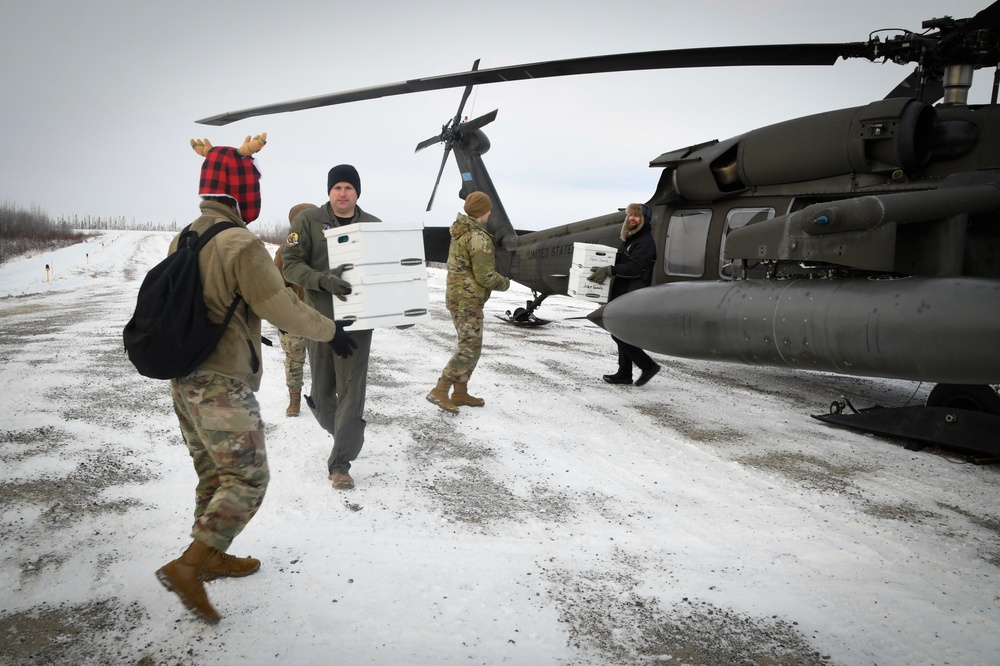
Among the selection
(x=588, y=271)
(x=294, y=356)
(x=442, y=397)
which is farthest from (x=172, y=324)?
(x=588, y=271)

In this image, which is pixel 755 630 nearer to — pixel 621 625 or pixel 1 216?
pixel 621 625

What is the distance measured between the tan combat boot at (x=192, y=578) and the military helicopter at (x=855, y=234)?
395 cm

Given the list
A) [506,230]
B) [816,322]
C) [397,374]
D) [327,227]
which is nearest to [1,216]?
[506,230]

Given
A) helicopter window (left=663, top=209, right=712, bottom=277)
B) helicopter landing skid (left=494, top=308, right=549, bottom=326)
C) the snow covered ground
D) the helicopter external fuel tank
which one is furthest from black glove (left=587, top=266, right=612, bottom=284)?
helicopter landing skid (left=494, top=308, right=549, bottom=326)

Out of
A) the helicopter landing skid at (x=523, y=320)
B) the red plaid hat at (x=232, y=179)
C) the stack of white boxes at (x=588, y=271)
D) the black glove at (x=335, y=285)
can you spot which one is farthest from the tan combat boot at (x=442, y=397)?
the helicopter landing skid at (x=523, y=320)

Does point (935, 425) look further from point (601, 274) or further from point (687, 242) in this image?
point (601, 274)

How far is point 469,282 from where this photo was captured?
5.43 m

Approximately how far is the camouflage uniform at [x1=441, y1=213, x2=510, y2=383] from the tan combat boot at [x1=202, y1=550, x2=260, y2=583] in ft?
9.38

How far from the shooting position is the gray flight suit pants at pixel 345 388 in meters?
3.73

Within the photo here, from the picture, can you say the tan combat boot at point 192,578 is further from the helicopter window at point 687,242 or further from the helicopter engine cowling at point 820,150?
the helicopter window at point 687,242

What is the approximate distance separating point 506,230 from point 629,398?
623 centimetres

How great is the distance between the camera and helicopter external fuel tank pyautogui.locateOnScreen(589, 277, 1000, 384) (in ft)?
11.6

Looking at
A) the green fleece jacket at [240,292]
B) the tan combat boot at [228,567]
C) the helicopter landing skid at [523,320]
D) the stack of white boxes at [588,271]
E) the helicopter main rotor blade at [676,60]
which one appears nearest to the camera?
the green fleece jacket at [240,292]

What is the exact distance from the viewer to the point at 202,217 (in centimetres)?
253
